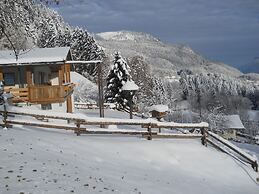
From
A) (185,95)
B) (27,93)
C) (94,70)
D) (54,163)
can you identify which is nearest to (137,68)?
(94,70)

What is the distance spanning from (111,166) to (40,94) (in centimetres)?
1747

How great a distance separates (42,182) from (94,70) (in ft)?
233

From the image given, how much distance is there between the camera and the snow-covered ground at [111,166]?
11.6m

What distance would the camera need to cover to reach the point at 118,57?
54344 millimetres

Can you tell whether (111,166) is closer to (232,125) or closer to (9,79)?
(9,79)

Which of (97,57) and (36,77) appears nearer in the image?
(36,77)

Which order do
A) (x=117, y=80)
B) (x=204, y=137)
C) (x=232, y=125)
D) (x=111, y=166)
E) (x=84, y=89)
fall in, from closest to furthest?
(x=111, y=166), (x=204, y=137), (x=117, y=80), (x=84, y=89), (x=232, y=125)

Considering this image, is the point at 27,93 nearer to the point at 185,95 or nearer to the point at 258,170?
the point at 258,170

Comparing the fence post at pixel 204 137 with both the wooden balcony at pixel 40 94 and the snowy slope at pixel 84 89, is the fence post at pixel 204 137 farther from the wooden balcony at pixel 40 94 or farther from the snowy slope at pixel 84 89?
the snowy slope at pixel 84 89

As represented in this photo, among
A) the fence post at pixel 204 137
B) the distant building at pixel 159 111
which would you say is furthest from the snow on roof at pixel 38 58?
the fence post at pixel 204 137

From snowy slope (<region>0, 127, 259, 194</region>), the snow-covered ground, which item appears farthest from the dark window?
snowy slope (<region>0, 127, 259, 194</region>)

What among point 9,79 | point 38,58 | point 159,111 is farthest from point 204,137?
point 9,79

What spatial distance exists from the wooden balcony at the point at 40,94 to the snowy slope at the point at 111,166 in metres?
10.7

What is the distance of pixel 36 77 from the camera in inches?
1359
